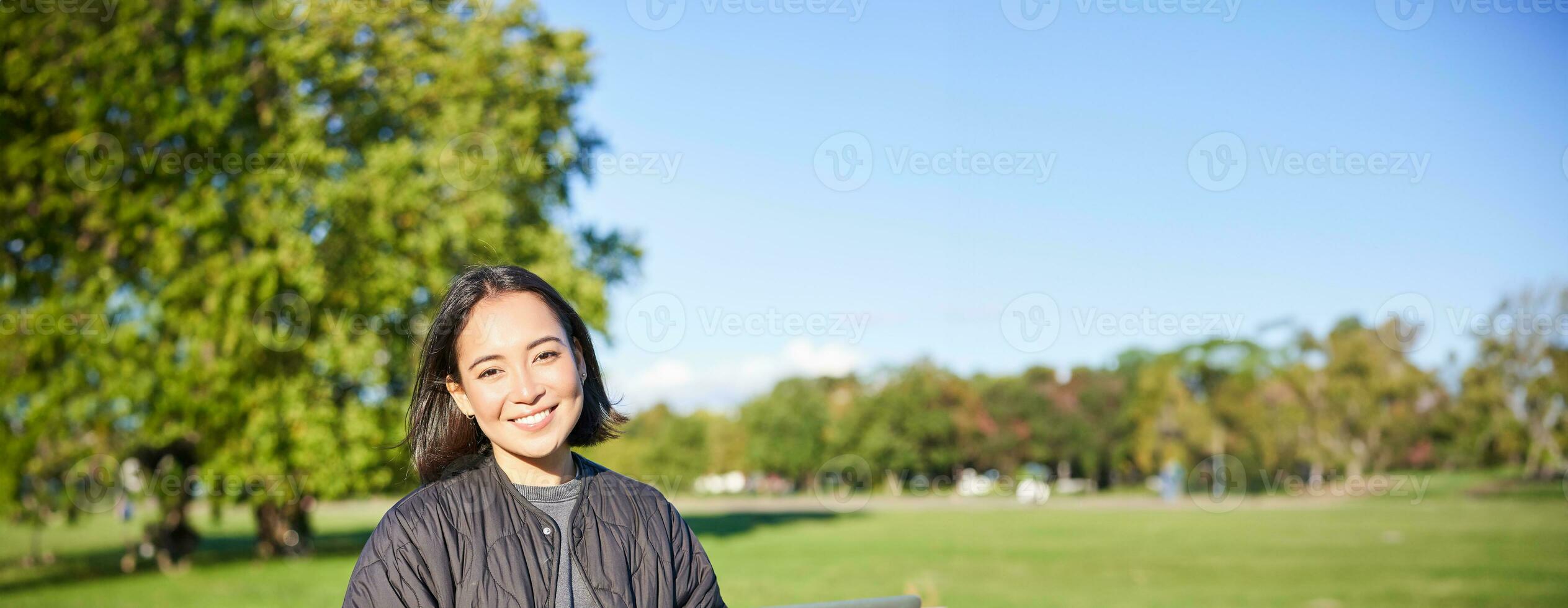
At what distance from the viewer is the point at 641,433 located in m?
54.2

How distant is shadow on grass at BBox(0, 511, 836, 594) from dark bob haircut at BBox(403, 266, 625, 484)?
11921 mm

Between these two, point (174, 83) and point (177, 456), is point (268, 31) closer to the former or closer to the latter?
point (174, 83)

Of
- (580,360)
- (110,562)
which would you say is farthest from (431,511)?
(110,562)

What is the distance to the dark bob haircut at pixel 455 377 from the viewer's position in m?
2.65

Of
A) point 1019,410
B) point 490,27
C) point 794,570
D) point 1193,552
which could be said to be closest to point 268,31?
point 490,27

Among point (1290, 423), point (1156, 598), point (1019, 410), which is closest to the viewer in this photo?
point (1156, 598)

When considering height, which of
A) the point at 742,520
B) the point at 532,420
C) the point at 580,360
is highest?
the point at 580,360

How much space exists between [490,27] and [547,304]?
19.7 m

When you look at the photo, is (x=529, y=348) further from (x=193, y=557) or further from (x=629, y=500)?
(x=193, y=557)

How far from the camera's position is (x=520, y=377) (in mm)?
2566

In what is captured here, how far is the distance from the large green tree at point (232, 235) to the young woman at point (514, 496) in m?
15.8

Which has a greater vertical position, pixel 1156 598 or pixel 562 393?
pixel 562 393

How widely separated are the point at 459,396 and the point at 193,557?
23.4 m

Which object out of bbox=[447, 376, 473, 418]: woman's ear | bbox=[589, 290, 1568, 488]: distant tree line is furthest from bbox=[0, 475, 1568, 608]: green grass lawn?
bbox=[447, 376, 473, 418]: woman's ear
